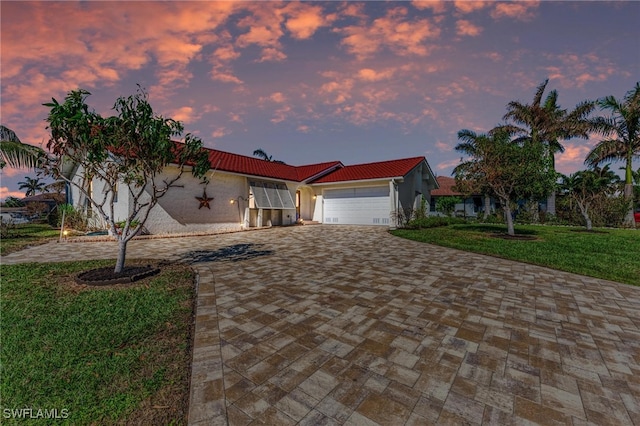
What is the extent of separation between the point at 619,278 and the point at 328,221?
56.7ft

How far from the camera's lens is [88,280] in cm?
551

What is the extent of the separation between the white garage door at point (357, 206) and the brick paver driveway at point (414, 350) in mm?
13577

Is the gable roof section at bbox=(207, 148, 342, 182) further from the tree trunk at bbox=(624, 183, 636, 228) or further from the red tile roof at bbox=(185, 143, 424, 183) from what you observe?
the tree trunk at bbox=(624, 183, 636, 228)

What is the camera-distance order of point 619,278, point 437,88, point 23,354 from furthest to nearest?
point 437,88 → point 619,278 → point 23,354

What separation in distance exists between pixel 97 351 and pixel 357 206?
18854mm

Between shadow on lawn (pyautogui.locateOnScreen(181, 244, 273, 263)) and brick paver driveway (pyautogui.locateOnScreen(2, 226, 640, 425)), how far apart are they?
220 cm

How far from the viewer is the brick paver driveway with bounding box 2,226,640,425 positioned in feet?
7.36

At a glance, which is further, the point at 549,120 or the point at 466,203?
the point at 466,203

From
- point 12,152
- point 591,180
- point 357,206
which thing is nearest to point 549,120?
point 591,180

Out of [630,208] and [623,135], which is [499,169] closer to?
[630,208]

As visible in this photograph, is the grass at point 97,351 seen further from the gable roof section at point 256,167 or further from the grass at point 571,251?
the gable roof section at point 256,167

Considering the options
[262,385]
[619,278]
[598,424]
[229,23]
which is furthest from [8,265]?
[619,278]

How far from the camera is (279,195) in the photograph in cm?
1952

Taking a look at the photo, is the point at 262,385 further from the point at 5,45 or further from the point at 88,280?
the point at 5,45
